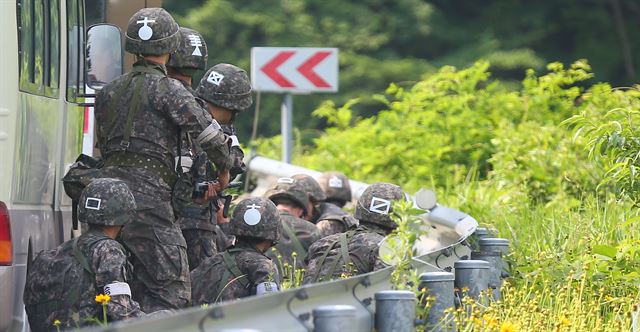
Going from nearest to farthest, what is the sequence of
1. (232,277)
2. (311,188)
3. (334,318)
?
(334,318)
(232,277)
(311,188)

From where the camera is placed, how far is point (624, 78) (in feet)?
125

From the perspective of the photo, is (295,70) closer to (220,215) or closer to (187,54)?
(220,215)

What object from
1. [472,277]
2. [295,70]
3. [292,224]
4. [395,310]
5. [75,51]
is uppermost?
[75,51]

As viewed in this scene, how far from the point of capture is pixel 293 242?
1216 cm

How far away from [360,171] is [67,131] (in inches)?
357

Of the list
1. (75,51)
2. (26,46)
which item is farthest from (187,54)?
(26,46)

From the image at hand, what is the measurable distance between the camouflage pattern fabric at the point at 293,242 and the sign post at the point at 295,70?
4228 mm

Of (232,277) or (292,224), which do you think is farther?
(292,224)

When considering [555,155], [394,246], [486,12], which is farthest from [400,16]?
[394,246]

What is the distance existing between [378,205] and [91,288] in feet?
8.16

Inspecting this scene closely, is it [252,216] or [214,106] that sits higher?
[214,106]

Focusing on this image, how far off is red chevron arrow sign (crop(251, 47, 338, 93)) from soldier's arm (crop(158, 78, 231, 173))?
23.9 ft

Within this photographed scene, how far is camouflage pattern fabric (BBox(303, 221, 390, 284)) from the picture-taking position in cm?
1015

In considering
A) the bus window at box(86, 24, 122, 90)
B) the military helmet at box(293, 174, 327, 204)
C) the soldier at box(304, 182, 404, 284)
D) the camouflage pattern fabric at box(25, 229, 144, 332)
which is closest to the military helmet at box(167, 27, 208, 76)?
the bus window at box(86, 24, 122, 90)
